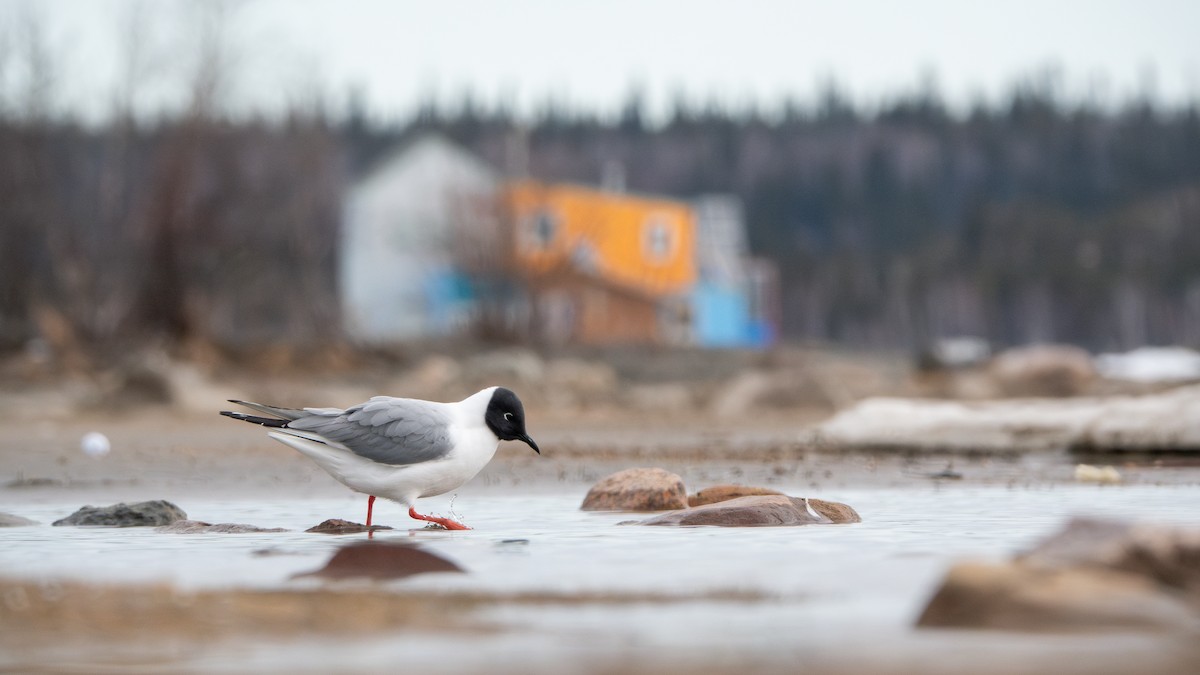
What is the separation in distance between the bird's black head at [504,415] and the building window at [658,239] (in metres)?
46.7

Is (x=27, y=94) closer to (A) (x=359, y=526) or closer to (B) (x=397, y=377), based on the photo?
(B) (x=397, y=377)

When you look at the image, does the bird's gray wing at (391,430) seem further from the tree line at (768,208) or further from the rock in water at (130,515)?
the tree line at (768,208)

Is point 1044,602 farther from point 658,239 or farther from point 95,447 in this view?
point 658,239

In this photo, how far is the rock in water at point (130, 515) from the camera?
8766 millimetres

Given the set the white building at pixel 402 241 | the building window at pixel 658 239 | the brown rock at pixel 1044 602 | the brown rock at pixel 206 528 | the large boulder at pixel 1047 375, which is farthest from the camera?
the building window at pixel 658 239

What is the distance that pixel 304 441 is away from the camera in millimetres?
8367

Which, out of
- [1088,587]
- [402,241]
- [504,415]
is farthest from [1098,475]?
[402,241]

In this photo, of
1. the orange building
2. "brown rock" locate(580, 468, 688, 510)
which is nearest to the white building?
the orange building

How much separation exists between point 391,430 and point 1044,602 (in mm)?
4059

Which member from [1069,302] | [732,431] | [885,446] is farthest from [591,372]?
[1069,302]

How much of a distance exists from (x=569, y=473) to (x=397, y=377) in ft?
56.2

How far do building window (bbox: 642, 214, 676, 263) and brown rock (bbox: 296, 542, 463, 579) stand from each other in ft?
157

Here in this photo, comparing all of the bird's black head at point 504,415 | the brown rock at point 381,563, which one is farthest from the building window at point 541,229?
the brown rock at point 381,563

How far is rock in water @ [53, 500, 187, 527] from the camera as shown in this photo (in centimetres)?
877
